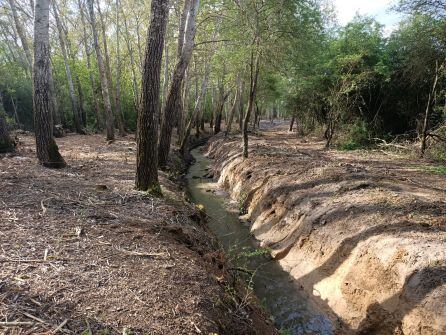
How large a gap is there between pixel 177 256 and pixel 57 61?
21.7 m

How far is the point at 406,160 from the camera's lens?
35.4 feet

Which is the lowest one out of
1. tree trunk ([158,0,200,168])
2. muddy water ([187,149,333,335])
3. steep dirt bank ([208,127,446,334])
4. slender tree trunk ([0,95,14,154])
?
muddy water ([187,149,333,335])

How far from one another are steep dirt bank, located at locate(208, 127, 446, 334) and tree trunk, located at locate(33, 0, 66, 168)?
212 inches

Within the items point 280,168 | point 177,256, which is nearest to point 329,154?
point 280,168

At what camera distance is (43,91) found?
6883mm

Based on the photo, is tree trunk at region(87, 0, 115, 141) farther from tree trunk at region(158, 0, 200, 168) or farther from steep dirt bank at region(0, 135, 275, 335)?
steep dirt bank at region(0, 135, 275, 335)

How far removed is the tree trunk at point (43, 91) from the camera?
21.3 ft

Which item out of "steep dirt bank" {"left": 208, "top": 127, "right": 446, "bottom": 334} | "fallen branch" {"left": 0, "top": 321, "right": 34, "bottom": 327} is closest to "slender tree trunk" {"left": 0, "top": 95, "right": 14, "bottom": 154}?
"steep dirt bank" {"left": 208, "top": 127, "right": 446, "bottom": 334}

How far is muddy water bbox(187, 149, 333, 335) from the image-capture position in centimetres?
484

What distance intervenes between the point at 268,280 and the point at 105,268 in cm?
353

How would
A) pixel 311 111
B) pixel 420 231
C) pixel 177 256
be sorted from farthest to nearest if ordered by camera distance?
pixel 311 111
pixel 420 231
pixel 177 256

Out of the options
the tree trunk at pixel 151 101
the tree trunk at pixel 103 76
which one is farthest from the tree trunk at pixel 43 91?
the tree trunk at pixel 103 76

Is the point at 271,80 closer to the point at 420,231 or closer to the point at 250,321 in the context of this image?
the point at 420,231

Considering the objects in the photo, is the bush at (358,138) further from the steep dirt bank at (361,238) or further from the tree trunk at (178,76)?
the tree trunk at (178,76)
